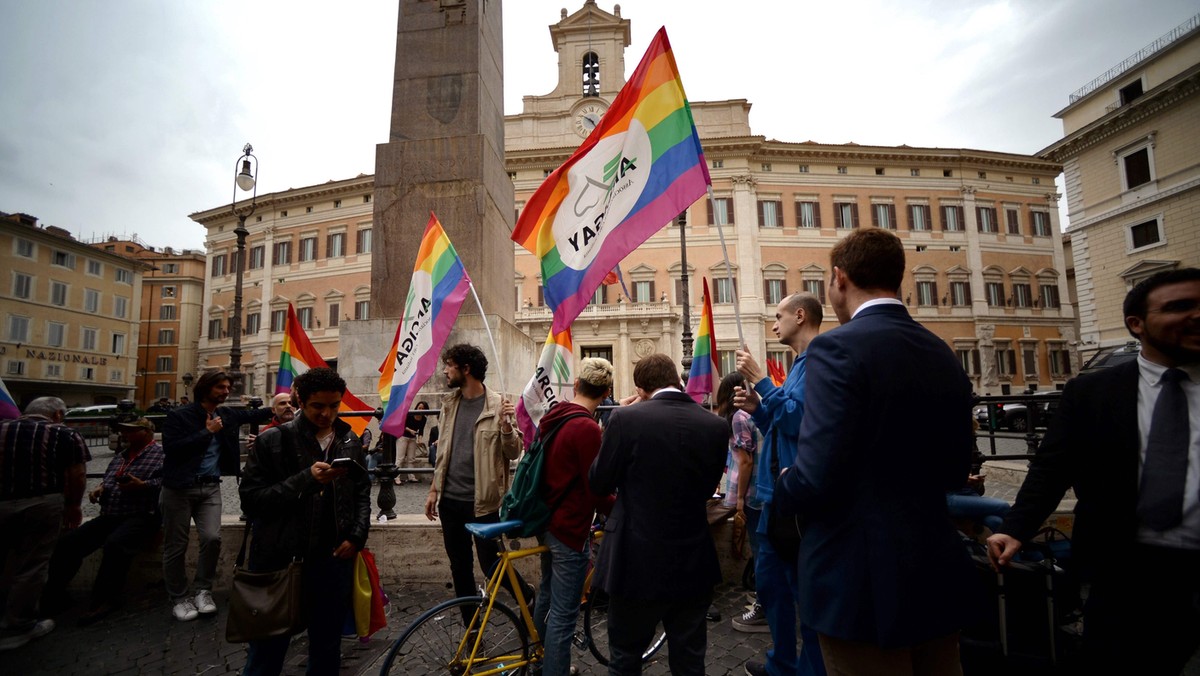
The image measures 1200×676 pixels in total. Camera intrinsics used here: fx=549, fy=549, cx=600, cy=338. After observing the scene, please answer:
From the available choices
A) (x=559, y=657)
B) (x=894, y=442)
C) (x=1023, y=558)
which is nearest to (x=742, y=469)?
(x=1023, y=558)

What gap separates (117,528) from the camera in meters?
4.05

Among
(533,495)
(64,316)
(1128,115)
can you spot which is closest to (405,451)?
(533,495)

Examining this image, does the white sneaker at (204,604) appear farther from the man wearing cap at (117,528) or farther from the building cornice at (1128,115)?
the building cornice at (1128,115)

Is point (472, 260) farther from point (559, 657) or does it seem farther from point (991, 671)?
point (991, 671)

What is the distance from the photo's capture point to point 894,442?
1.45m

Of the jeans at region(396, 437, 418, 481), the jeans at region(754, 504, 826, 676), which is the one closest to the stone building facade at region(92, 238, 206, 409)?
the jeans at region(396, 437, 418, 481)

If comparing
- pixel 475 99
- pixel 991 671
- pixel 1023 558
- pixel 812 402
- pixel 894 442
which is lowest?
pixel 991 671

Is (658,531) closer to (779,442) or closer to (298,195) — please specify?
(779,442)

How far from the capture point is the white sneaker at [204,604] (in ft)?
12.5

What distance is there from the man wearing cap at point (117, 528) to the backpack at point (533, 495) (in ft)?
10.8

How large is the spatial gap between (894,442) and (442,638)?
229cm

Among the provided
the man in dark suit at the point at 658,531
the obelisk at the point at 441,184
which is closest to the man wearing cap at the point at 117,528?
the obelisk at the point at 441,184

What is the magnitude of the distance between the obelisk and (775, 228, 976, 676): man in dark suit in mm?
5048

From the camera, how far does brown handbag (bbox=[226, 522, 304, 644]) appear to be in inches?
89.4
